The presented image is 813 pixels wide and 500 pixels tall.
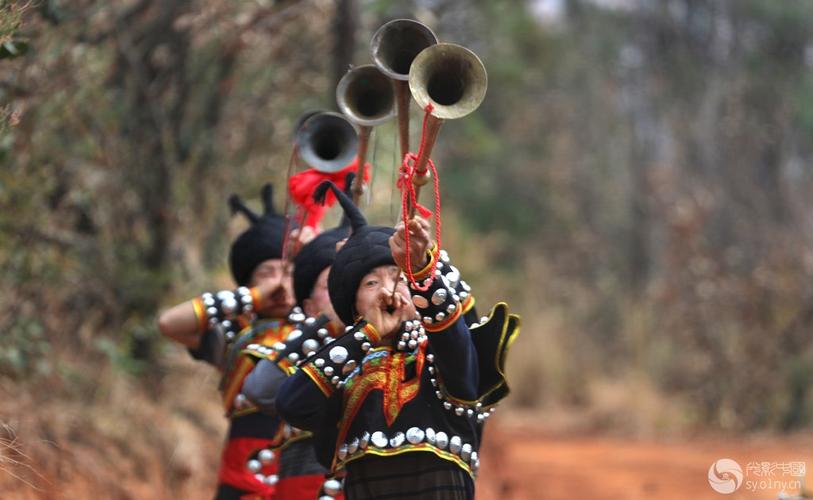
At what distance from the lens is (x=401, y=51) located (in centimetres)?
372

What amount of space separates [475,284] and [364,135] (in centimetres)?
865

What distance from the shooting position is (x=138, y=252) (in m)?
7.50

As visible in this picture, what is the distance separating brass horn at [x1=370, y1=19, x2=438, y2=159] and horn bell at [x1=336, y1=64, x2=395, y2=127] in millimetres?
440

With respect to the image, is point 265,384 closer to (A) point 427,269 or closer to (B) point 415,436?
(B) point 415,436

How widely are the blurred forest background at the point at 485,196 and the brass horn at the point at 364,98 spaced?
13 centimetres

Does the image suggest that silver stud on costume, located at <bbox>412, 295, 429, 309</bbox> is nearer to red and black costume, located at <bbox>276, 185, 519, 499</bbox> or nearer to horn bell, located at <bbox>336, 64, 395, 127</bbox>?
red and black costume, located at <bbox>276, 185, 519, 499</bbox>

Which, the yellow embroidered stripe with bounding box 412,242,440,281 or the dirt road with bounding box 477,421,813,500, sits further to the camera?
the dirt road with bounding box 477,421,813,500

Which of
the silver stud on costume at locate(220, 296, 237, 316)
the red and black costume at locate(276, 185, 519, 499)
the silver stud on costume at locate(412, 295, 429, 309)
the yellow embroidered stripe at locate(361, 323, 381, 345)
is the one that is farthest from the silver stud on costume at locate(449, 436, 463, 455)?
the silver stud on costume at locate(220, 296, 237, 316)

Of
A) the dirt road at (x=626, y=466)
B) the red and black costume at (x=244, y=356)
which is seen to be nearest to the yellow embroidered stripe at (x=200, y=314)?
the red and black costume at (x=244, y=356)

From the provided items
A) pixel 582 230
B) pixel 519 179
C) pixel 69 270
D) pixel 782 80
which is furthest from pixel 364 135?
pixel 782 80

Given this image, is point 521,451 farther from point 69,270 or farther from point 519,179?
point 519,179

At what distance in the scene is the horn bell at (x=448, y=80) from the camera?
3.27 metres

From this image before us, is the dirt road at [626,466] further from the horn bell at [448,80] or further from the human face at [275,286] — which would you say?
the horn bell at [448,80]

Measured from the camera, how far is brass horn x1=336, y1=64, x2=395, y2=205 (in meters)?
4.16
